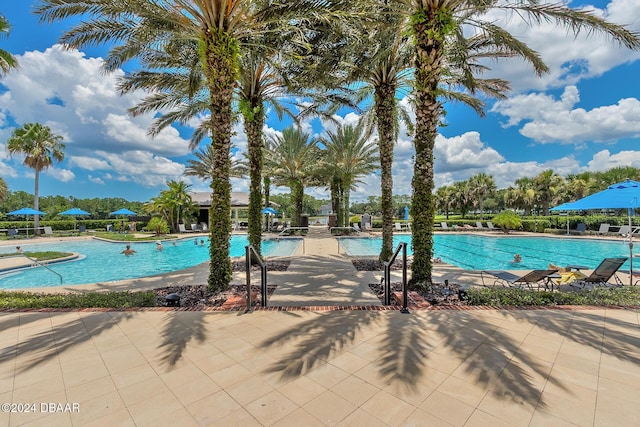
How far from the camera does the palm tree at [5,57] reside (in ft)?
36.7

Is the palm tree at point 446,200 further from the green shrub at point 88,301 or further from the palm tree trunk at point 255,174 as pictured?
the green shrub at point 88,301

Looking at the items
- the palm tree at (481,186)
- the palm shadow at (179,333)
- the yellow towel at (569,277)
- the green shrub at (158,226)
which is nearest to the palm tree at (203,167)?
the green shrub at (158,226)

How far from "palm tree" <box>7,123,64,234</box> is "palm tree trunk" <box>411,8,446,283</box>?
102 feet

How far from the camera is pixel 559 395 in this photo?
109 inches

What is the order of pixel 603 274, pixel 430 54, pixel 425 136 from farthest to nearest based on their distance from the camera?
pixel 603 274, pixel 425 136, pixel 430 54

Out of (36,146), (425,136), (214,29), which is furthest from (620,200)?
(36,146)

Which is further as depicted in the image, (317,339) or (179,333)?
(179,333)

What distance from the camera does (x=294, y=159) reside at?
83.8 feet

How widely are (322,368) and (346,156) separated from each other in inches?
881

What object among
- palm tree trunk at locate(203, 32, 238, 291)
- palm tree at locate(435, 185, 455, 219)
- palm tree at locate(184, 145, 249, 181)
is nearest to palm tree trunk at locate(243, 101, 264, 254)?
palm tree trunk at locate(203, 32, 238, 291)

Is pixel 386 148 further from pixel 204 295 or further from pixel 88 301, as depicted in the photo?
pixel 88 301

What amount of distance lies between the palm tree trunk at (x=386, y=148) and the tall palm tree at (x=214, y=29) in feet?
13.2

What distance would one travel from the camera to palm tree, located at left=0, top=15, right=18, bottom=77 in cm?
1117

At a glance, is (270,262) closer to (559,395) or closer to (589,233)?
(559,395)
